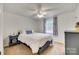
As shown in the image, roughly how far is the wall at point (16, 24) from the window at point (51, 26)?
0.44ft

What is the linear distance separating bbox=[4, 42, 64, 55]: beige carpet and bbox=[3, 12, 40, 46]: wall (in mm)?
149

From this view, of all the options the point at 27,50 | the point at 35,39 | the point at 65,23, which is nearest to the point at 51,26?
the point at 65,23

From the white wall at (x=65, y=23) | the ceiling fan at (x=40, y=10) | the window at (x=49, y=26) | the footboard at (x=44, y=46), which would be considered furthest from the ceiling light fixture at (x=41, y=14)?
the footboard at (x=44, y=46)


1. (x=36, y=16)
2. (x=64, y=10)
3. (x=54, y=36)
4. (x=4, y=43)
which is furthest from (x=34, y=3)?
(x=4, y=43)

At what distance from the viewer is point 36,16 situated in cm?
164

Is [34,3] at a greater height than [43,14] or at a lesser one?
greater

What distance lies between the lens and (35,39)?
158 cm

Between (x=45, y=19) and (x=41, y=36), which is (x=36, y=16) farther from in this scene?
(x=41, y=36)

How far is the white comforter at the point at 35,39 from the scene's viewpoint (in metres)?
1.58

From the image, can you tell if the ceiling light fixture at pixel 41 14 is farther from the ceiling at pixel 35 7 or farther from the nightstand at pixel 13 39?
the nightstand at pixel 13 39

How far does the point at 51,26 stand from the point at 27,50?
Answer: 56cm

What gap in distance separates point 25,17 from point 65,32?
70 cm

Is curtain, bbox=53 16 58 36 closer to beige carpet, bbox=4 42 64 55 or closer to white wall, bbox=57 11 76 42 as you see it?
white wall, bbox=57 11 76 42
